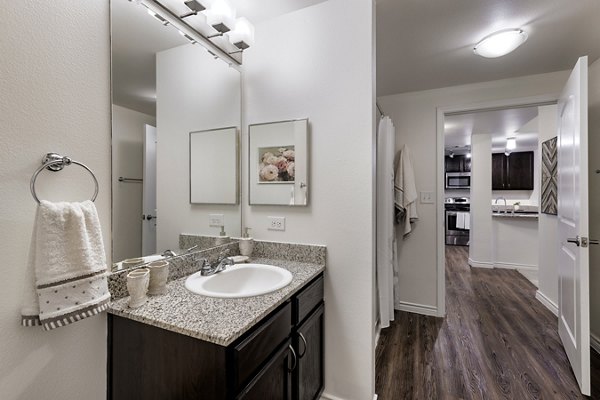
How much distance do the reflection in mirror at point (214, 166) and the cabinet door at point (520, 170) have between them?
701 centimetres

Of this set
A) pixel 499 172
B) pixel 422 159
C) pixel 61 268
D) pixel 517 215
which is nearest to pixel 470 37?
pixel 422 159

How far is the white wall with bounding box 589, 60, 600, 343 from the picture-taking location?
212cm

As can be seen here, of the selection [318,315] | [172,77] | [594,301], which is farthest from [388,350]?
[172,77]

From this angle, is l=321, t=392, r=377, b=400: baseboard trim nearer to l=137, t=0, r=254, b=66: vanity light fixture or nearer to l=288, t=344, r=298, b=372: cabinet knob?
l=288, t=344, r=298, b=372: cabinet knob

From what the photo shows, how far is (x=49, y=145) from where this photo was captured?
33.9 inches

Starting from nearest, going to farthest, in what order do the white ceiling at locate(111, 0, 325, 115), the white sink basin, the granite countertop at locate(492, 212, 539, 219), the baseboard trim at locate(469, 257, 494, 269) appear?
the white ceiling at locate(111, 0, 325, 115) → the white sink basin → the granite countertop at locate(492, 212, 539, 219) → the baseboard trim at locate(469, 257, 494, 269)

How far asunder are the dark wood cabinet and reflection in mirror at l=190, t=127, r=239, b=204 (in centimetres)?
77

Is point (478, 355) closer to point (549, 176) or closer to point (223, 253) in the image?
point (223, 253)

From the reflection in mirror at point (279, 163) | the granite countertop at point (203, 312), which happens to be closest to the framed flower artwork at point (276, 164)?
the reflection in mirror at point (279, 163)

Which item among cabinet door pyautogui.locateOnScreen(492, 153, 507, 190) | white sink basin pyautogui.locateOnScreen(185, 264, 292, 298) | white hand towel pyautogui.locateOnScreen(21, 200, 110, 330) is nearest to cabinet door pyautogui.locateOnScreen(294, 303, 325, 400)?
white sink basin pyautogui.locateOnScreen(185, 264, 292, 298)

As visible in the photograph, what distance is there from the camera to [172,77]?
1.41m

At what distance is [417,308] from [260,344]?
238 cm

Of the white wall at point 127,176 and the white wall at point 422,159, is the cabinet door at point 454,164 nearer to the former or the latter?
the white wall at point 422,159

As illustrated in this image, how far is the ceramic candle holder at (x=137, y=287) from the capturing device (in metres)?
0.99
